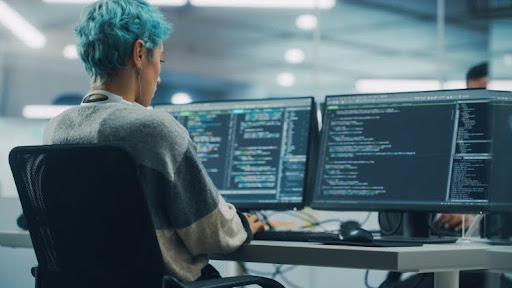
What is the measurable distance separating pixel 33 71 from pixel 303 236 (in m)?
6.38

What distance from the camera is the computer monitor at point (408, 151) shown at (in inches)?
77.9

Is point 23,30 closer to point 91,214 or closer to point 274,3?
point 274,3

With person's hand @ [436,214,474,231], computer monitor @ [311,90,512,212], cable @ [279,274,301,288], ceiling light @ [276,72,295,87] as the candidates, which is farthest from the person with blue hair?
ceiling light @ [276,72,295,87]

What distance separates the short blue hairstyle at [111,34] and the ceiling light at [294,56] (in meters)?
6.45

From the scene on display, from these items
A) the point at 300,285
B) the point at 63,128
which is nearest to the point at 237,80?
the point at 300,285

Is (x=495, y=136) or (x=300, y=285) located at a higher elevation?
(x=495, y=136)

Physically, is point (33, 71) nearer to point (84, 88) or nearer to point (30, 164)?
point (84, 88)

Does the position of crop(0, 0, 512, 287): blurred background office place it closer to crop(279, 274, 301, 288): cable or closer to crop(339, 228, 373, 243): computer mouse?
crop(279, 274, 301, 288): cable

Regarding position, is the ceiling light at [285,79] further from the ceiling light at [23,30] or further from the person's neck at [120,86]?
the person's neck at [120,86]

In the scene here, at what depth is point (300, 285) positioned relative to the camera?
3096mm

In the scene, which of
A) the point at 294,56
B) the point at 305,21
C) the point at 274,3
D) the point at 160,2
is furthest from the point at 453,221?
the point at 294,56

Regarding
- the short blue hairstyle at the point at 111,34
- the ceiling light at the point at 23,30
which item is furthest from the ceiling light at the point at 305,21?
the short blue hairstyle at the point at 111,34

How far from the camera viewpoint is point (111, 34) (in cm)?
171

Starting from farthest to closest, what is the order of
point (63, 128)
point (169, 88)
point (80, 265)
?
1. point (169, 88)
2. point (63, 128)
3. point (80, 265)
